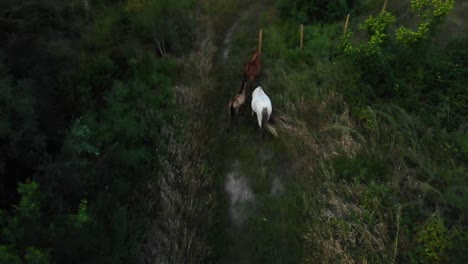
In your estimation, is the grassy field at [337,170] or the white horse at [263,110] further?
the white horse at [263,110]

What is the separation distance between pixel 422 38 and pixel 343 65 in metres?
1.85

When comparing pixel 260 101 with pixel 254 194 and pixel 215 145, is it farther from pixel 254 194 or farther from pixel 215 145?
pixel 254 194

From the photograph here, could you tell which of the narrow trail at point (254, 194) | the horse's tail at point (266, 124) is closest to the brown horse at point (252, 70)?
the narrow trail at point (254, 194)

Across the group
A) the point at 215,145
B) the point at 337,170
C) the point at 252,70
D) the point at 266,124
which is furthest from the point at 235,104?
the point at 337,170

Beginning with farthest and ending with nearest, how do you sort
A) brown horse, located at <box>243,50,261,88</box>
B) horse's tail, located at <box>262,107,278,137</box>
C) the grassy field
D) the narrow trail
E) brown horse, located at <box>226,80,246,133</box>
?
brown horse, located at <box>243,50,261,88</box>
brown horse, located at <box>226,80,246,133</box>
horse's tail, located at <box>262,107,278,137</box>
the narrow trail
the grassy field

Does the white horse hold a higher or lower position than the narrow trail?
higher

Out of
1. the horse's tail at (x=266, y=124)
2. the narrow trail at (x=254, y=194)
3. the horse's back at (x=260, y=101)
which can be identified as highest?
the horse's back at (x=260, y=101)

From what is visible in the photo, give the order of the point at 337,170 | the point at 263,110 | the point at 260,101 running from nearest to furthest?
1. the point at 337,170
2. the point at 263,110
3. the point at 260,101

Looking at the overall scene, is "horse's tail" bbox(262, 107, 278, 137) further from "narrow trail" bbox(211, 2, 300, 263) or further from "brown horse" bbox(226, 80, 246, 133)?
"brown horse" bbox(226, 80, 246, 133)

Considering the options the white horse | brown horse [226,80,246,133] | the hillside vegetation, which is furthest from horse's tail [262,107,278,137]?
brown horse [226,80,246,133]

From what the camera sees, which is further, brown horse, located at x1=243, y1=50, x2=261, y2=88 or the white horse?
brown horse, located at x1=243, y1=50, x2=261, y2=88

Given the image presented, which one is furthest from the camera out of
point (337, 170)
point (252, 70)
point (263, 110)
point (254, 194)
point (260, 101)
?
point (252, 70)

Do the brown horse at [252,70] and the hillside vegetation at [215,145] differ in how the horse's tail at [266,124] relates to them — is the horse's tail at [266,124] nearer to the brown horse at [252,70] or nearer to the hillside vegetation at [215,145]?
the hillside vegetation at [215,145]

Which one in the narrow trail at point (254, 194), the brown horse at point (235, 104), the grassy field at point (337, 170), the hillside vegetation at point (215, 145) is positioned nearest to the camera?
the hillside vegetation at point (215, 145)
